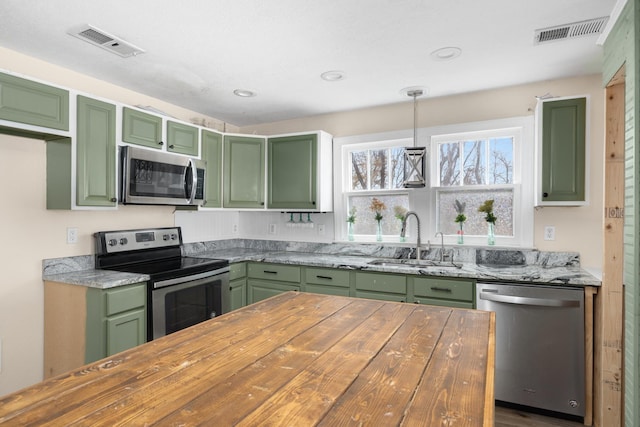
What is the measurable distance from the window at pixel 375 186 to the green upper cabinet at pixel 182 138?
1.49 m

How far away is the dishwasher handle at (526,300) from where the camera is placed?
7.71 ft

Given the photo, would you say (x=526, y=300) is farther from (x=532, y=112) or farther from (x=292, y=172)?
(x=292, y=172)

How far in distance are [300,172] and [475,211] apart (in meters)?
1.67

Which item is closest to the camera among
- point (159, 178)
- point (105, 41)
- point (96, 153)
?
point (105, 41)

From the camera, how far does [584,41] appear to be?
2.25 metres

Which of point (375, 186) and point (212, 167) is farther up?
point (212, 167)

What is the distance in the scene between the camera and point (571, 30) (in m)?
2.11

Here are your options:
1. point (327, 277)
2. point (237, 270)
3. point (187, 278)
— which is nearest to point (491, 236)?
point (327, 277)

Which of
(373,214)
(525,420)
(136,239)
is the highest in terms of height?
(373,214)

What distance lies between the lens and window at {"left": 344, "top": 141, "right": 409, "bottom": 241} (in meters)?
3.59

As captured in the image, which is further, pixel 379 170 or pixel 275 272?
pixel 379 170

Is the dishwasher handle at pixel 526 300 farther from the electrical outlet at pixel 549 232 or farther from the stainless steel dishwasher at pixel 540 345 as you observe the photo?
the electrical outlet at pixel 549 232

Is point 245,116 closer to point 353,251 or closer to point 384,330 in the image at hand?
point 353,251

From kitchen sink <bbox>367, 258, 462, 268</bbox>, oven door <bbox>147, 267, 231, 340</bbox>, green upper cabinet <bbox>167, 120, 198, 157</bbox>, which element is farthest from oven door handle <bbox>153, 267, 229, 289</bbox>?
kitchen sink <bbox>367, 258, 462, 268</bbox>
